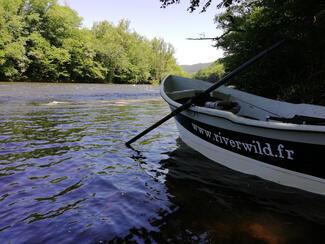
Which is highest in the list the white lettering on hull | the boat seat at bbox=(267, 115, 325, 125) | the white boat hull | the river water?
the boat seat at bbox=(267, 115, 325, 125)

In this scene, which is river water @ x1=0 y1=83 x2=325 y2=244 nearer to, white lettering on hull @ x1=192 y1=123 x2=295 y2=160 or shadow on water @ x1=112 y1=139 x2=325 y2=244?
shadow on water @ x1=112 y1=139 x2=325 y2=244

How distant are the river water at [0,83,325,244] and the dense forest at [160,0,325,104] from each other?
15.0 ft

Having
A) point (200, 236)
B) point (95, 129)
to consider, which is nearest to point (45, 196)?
point (200, 236)

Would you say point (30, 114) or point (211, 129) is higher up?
point (211, 129)

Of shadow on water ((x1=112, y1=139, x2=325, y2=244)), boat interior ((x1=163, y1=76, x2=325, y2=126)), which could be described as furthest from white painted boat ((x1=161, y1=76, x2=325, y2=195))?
shadow on water ((x1=112, y1=139, x2=325, y2=244))

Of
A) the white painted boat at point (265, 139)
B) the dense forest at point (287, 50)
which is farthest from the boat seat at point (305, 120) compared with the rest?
the dense forest at point (287, 50)

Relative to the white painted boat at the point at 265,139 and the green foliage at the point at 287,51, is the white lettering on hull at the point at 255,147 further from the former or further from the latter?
the green foliage at the point at 287,51

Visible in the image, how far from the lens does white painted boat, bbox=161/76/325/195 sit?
16.0 ft

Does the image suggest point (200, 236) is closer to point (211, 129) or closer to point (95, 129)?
point (211, 129)

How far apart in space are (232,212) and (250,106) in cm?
424

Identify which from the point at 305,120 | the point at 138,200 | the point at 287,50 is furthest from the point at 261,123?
the point at 287,50

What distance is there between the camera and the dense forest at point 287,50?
1000 cm

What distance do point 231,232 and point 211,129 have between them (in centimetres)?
281

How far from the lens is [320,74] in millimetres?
10266
